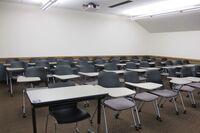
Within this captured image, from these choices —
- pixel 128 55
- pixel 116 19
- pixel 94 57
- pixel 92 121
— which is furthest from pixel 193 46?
pixel 92 121

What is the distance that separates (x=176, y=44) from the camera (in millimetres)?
8609

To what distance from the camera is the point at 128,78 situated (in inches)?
145

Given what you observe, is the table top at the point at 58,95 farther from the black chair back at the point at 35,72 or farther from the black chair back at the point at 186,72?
the black chair back at the point at 186,72

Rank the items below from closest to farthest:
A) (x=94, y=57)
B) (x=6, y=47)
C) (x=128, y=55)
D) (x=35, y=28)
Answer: (x=6, y=47)
(x=35, y=28)
(x=94, y=57)
(x=128, y=55)

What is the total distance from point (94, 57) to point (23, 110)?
5.23m

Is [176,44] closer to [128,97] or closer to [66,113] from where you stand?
[128,97]

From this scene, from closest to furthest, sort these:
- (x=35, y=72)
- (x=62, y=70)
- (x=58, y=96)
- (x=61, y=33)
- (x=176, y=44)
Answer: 1. (x=58, y=96)
2. (x=35, y=72)
3. (x=62, y=70)
4. (x=61, y=33)
5. (x=176, y=44)

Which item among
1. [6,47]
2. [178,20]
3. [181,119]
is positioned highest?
[178,20]

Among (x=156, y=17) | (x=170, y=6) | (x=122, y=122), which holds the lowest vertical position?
(x=122, y=122)

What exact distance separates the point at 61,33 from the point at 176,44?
5712 mm

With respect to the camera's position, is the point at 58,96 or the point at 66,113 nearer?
the point at 58,96

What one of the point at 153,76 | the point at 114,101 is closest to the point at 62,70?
the point at 114,101

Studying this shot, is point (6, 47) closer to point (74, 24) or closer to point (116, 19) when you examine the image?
point (74, 24)

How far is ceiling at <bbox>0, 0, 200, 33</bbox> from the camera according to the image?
6.38 m
